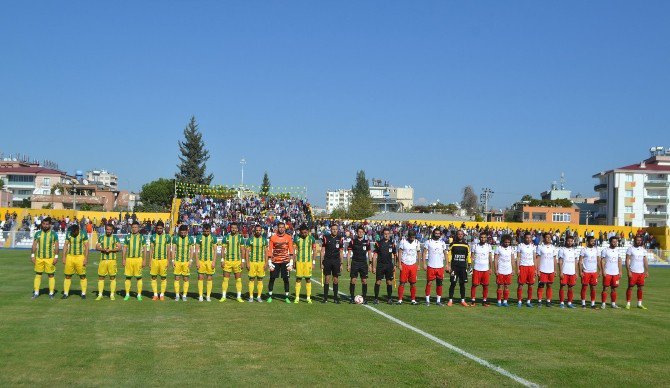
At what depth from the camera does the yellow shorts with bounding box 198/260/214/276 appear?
17.8 m

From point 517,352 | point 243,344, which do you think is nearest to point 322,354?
point 243,344

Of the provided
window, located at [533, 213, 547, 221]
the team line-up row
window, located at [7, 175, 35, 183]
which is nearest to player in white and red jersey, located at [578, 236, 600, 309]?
the team line-up row

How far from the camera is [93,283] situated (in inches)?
866

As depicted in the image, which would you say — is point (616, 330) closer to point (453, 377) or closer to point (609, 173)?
point (453, 377)

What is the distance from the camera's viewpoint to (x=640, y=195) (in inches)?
3969

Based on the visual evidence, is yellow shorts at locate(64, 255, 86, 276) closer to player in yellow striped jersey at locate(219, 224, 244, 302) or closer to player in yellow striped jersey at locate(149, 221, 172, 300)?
player in yellow striped jersey at locate(149, 221, 172, 300)

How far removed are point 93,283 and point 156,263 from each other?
17.6 ft

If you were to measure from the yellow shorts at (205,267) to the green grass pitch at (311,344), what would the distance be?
0.95 m

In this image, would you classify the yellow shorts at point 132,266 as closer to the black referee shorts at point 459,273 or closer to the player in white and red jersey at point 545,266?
the black referee shorts at point 459,273

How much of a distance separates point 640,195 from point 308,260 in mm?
94113

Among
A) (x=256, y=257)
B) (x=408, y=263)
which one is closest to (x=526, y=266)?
(x=408, y=263)

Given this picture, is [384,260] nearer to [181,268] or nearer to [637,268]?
[181,268]

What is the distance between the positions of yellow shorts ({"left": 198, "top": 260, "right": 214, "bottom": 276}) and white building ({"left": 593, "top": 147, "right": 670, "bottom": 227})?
92143 mm

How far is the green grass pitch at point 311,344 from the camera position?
9023 mm
